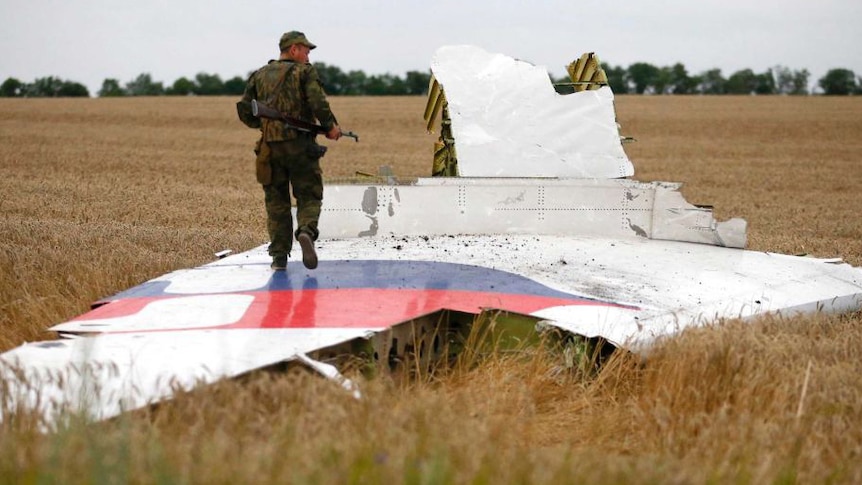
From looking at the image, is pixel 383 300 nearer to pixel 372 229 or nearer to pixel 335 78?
pixel 372 229

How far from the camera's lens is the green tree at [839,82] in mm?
66375

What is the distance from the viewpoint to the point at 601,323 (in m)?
6.01

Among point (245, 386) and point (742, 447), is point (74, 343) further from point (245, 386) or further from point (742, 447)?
point (742, 447)

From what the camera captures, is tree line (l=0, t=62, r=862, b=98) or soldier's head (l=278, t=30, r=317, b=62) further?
tree line (l=0, t=62, r=862, b=98)

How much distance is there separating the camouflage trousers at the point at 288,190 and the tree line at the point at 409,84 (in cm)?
5201

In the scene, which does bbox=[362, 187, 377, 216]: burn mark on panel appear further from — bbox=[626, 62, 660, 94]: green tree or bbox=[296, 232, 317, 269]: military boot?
bbox=[626, 62, 660, 94]: green tree

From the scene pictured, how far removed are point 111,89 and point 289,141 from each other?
61.1 m

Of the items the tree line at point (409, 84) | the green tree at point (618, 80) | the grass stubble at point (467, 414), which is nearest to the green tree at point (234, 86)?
the tree line at point (409, 84)

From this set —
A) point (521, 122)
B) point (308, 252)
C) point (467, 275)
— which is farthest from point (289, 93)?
point (521, 122)

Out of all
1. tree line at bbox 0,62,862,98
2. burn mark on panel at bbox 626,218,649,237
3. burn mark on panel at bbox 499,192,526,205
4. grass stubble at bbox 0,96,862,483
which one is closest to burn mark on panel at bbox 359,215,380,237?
burn mark on panel at bbox 499,192,526,205

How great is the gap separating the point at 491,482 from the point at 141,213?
1128cm

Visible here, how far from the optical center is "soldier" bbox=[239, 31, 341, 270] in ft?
24.6

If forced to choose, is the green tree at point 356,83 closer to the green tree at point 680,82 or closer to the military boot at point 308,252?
the green tree at point 680,82

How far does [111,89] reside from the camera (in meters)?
65.4
